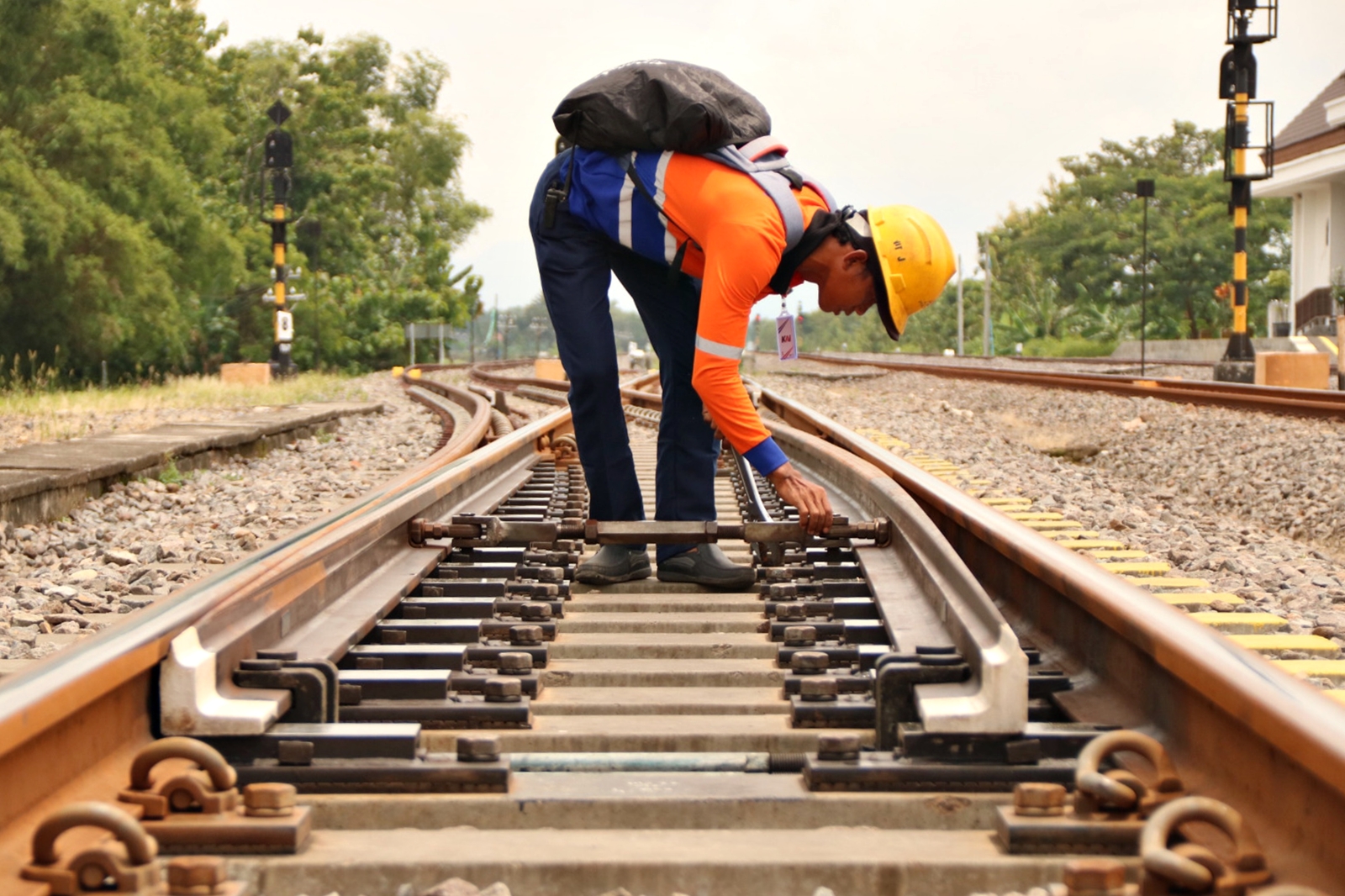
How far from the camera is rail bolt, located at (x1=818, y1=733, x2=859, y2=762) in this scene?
2.08m

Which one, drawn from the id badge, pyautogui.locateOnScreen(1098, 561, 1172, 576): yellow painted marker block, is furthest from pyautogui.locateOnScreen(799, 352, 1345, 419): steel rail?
the id badge

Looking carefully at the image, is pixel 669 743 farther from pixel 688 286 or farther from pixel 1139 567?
pixel 1139 567

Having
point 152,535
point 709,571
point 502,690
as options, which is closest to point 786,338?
point 709,571

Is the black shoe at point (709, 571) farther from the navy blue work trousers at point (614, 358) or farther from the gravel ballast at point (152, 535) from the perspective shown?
the gravel ballast at point (152, 535)

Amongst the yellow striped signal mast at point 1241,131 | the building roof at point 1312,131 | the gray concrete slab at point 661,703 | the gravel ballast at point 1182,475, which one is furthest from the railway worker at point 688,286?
the building roof at point 1312,131

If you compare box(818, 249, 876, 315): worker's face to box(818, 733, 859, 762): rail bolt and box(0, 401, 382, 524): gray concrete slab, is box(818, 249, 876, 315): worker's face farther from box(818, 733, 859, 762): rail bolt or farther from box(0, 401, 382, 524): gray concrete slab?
box(0, 401, 382, 524): gray concrete slab

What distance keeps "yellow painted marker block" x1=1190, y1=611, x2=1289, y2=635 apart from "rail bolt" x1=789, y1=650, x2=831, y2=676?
980 mm

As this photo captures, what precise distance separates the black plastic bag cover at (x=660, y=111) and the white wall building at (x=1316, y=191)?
114ft

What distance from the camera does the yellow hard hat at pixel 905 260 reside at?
10.4ft

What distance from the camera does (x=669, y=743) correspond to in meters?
2.35

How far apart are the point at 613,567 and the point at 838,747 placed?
1745 millimetres

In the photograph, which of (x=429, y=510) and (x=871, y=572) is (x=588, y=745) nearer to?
(x=871, y=572)

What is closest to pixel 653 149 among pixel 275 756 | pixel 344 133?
pixel 275 756

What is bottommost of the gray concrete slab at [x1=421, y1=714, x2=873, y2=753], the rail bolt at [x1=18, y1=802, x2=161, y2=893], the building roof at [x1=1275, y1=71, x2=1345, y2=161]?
the gray concrete slab at [x1=421, y1=714, x2=873, y2=753]
